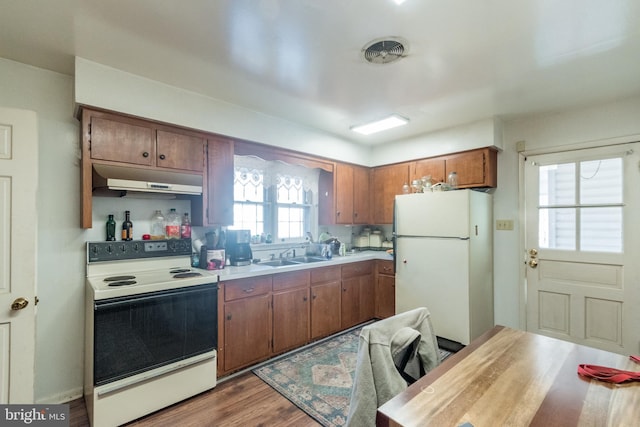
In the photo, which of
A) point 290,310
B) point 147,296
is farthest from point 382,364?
point 290,310

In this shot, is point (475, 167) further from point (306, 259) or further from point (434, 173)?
point (306, 259)

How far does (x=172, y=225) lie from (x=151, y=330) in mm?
966

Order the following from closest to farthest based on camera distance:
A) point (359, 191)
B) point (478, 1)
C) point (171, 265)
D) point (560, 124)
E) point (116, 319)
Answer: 1. point (478, 1)
2. point (116, 319)
3. point (171, 265)
4. point (560, 124)
5. point (359, 191)

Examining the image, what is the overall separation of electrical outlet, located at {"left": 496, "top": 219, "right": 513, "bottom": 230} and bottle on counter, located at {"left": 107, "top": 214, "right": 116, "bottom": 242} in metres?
3.77

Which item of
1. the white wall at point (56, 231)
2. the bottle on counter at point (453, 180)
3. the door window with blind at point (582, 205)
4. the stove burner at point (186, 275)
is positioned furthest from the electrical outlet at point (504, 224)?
the white wall at point (56, 231)

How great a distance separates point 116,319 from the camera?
1.88m

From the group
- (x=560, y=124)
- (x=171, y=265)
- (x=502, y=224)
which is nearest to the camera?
(x=171, y=265)

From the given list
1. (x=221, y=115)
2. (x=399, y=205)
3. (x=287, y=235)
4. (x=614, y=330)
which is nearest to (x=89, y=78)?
(x=221, y=115)

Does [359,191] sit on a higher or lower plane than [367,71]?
lower

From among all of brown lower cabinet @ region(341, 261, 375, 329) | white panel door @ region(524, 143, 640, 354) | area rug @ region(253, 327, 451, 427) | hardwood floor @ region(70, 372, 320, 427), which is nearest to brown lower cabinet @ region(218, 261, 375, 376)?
brown lower cabinet @ region(341, 261, 375, 329)

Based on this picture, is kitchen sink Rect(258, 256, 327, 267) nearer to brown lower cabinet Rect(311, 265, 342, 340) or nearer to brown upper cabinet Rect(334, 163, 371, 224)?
brown lower cabinet Rect(311, 265, 342, 340)

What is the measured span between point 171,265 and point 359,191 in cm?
254

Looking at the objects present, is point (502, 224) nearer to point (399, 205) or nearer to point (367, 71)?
point (399, 205)

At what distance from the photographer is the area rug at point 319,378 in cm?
206
